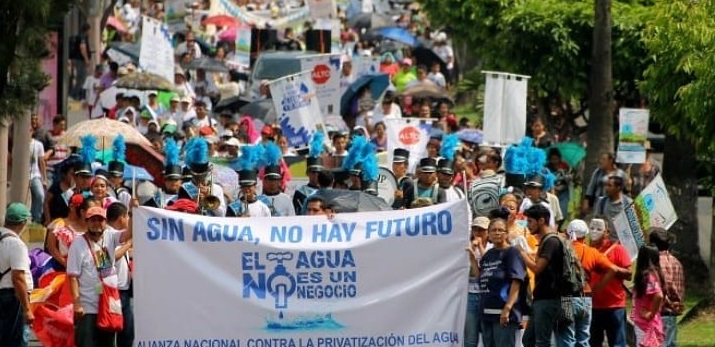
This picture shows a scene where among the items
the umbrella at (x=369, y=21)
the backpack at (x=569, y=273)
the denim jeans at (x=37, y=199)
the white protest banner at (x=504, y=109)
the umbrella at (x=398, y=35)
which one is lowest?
the denim jeans at (x=37, y=199)

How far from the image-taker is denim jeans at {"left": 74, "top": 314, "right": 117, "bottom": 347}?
15477 millimetres

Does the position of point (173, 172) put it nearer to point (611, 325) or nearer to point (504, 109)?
point (611, 325)

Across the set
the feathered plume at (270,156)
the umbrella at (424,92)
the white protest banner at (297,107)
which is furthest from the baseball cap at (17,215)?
the umbrella at (424,92)

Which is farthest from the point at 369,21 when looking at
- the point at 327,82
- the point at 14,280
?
the point at 14,280

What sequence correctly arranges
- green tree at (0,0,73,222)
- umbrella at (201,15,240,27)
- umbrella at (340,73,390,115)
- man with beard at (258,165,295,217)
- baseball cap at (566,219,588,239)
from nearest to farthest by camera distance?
green tree at (0,0,73,222)
baseball cap at (566,219,588,239)
man with beard at (258,165,295,217)
umbrella at (340,73,390,115)
umbrella at (201,15,240,27)

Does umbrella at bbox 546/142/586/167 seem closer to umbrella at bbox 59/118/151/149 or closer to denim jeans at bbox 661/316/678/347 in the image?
umbrella at bbox 59/118/151/149

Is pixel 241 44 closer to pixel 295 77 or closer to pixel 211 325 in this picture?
pixel 295 77

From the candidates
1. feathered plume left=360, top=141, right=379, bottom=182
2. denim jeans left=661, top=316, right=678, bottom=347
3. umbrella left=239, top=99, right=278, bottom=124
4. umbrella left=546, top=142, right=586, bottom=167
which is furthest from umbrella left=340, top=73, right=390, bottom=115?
denim jeans left=661, top=316, right=678, bottom=347

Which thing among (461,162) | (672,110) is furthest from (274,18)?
(672,110)

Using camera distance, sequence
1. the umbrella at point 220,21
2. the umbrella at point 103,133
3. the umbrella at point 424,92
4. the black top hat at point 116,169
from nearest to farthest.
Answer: the black top hat at point 116,169
the umbrella at point 103,133
the umbrella at point 424,92
the umbrella at point 220,21

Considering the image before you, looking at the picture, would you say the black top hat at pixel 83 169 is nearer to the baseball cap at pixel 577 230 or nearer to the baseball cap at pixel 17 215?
the baseball cap at pixel 17 215

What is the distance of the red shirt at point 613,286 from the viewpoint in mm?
17109

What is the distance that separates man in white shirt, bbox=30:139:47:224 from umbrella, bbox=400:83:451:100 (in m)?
9.78

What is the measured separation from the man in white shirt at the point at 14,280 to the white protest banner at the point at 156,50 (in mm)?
16308
